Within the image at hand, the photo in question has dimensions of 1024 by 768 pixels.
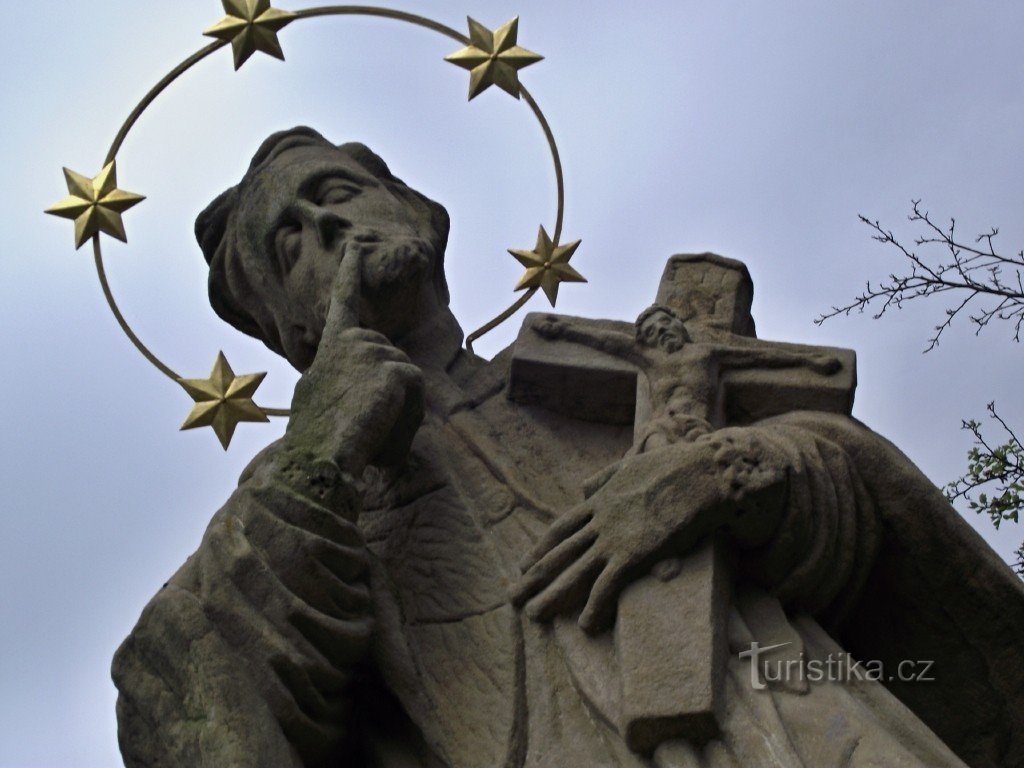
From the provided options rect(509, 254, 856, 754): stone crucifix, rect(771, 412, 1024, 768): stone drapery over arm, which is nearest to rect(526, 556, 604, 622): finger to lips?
rect(509, 254, 856, 754): stone crucifix

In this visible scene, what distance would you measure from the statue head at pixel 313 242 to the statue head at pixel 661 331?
2.10 feet

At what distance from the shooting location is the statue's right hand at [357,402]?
224 inches

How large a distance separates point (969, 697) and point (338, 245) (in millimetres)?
2024

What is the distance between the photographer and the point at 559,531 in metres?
5.55

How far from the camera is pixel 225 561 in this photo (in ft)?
18.0

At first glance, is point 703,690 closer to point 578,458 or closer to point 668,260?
point 578,458

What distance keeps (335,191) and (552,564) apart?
5.24ft

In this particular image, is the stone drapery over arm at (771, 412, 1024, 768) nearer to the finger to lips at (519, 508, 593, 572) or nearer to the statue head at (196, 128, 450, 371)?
the finger to lips at (519, 508, 593, 572)

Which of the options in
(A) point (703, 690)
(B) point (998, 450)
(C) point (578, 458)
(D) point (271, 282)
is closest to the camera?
(A) point (703, 690)

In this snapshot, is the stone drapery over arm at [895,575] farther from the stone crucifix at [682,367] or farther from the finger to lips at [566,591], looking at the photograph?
the finger to lips at [566,591]

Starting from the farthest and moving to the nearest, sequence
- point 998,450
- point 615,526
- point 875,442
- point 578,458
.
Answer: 1. point 998,450
2. point 578,458
3. point 875,442
4. point 615,526

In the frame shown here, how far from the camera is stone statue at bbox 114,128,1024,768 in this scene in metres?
5.20

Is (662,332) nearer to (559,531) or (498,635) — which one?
(559,531)

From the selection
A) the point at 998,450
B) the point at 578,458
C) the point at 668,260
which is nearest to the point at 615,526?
the point at 578,458
